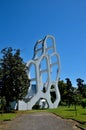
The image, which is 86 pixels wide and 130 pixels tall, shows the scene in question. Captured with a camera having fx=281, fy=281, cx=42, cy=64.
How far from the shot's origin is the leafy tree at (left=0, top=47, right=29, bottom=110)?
6469cm

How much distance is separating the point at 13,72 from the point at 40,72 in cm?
3448

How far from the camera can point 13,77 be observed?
65.5 metres

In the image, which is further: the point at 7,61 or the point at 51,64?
the point at 51,64

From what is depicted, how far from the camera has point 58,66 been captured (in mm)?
100938

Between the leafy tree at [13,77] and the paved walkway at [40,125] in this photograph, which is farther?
the leafy tree at [13,77]

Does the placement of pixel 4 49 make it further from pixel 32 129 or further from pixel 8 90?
pixel 32 129

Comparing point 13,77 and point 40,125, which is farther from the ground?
point 13,77

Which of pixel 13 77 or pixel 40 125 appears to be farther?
pixel 13 77

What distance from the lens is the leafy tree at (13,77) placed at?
2547 inches

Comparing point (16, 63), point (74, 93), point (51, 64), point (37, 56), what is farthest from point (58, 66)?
point (74, 93)

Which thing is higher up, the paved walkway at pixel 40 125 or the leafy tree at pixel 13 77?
the leafy tree at pixel 13 77

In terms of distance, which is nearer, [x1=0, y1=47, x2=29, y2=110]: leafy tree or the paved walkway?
the paved walkway

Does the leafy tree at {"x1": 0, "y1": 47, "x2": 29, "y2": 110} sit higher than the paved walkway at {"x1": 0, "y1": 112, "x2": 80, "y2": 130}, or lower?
higher

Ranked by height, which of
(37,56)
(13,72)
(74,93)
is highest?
(37,56)
